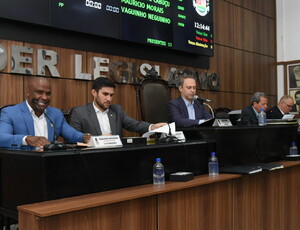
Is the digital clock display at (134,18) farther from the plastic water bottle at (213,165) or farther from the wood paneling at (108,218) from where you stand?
the wood paneling at (108,218)

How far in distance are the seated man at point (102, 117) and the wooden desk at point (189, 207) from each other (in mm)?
826

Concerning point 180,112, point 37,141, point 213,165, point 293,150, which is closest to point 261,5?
point 180,112

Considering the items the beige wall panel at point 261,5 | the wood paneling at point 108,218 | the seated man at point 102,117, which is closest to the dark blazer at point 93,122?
the seated man at point 102,117

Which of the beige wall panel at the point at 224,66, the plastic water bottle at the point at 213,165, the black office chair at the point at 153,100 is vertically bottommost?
the plastic water bottle at the point at 213,165

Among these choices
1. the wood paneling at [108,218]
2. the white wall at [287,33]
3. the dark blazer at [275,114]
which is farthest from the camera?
the white wall at [287,33]

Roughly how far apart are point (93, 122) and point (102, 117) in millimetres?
127

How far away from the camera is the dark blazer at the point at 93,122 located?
287 centimetres

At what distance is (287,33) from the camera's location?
6.61m

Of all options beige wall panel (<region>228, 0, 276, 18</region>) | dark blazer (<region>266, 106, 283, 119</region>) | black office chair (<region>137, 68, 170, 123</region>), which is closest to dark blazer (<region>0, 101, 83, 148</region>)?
black office chair (<region>137, 68, 170, 123</region>)

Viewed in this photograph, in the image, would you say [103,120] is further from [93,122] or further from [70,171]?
[70,171]

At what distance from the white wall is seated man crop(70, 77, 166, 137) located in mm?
4487

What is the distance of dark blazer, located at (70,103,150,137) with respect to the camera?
2.87 metres

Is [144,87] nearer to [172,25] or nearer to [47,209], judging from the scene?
[172,25]

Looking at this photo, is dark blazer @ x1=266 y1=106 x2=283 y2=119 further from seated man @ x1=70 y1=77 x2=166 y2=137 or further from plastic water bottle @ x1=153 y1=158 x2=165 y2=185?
plastic water bottle @ x1=153 y1=158 x2=165 y2=185
